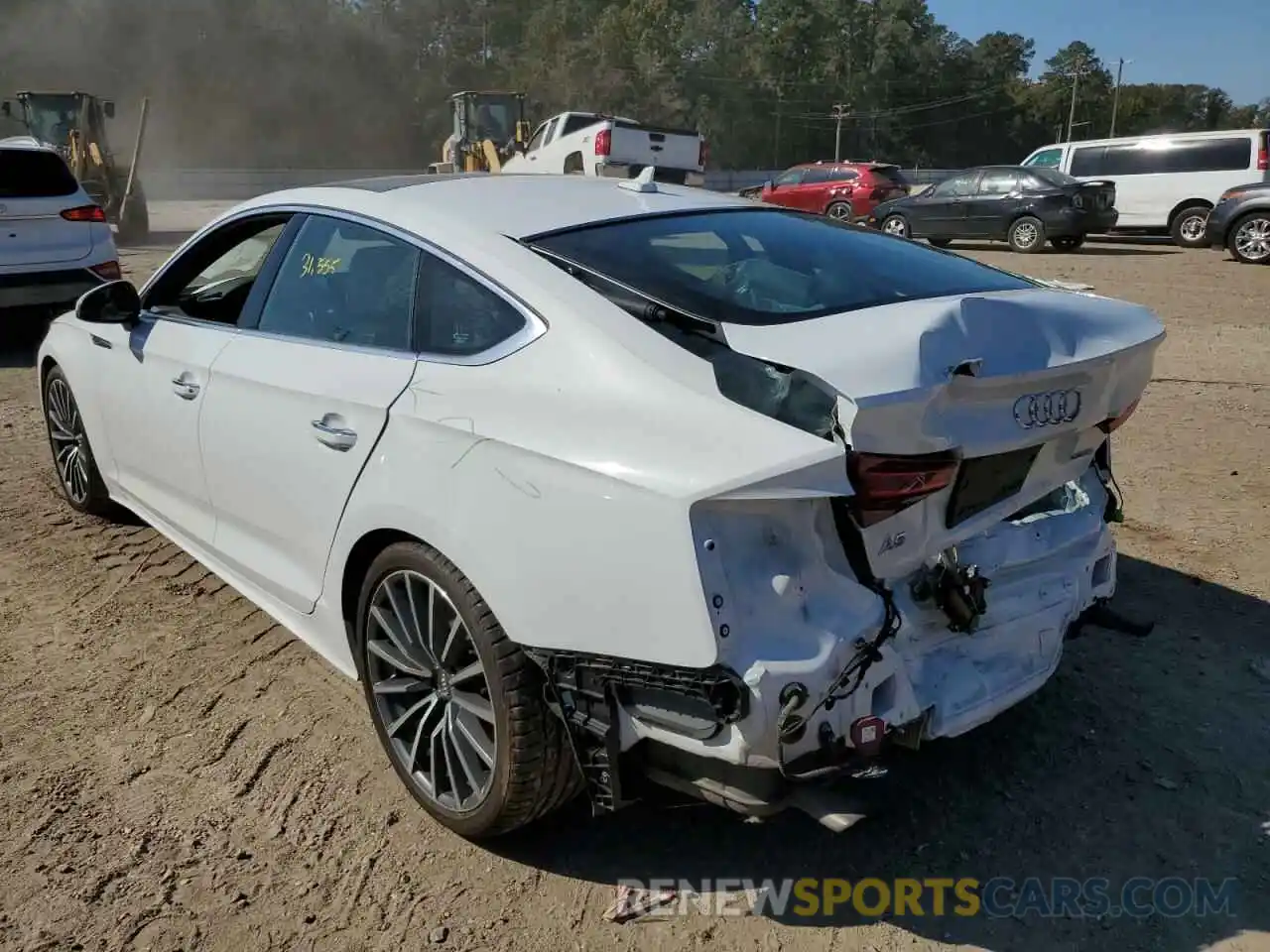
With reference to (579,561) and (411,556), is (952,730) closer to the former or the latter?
(579,561)

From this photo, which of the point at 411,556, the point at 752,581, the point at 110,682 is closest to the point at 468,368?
the point at 411,556

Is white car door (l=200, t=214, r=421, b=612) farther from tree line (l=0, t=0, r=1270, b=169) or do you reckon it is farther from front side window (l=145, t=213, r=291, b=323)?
tree line (l=0, t=0, r=1270, b=169)

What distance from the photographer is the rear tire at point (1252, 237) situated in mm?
15398

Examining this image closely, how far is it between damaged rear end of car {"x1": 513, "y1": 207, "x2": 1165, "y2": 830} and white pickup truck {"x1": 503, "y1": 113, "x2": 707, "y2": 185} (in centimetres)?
2002

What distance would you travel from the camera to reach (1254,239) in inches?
611

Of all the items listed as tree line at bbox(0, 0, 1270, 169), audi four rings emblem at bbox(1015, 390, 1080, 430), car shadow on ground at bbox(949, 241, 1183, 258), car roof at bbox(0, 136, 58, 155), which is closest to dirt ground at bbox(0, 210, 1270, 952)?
audi four rings emblem at bbox(1015, 390, 1080, 430)

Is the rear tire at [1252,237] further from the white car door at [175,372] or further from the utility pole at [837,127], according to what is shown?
the utility pole at [837,127]

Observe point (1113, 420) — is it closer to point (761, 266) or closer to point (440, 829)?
point (761, 266)

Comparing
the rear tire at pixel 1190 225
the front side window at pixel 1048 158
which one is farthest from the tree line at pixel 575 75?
the rear tire at pixel 1190 225

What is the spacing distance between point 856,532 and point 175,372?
2609mm

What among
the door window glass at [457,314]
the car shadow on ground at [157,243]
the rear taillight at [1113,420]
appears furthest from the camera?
the car shadow on ground at [157,243]

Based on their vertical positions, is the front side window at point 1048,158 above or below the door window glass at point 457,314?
above

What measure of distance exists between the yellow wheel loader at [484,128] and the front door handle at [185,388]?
73.2 ft

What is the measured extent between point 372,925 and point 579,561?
1060 millimetres
